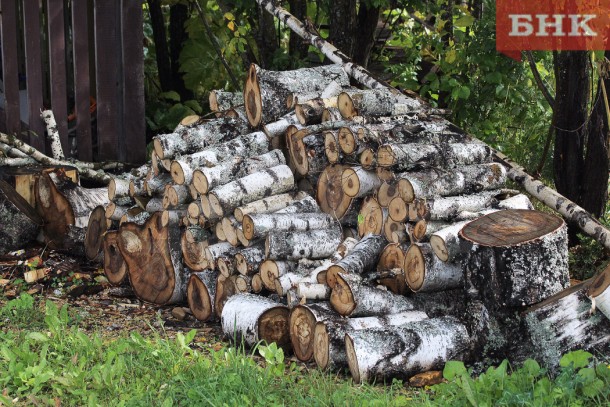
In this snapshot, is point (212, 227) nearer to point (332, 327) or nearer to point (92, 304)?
point (92, 304)

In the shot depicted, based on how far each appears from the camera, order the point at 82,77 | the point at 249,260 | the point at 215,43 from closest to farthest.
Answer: the point at 249,260 < the point at 82,77 < the point at 215,43

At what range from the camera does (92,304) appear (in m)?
7.23

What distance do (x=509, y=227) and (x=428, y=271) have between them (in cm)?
59

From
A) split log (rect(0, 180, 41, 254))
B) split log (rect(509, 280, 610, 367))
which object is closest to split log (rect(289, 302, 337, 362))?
split log (rect(509, 280, 610, 367))

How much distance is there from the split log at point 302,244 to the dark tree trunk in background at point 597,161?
8.02ft

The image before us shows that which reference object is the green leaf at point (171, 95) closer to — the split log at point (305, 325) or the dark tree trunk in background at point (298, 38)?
the dark tree trunk in background at point (298, 38)

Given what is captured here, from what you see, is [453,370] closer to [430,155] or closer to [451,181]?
[451,181]

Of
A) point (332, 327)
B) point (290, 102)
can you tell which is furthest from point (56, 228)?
point (332, 327)

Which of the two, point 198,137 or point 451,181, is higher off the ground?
point 198,137

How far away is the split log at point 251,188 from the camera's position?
6855mm

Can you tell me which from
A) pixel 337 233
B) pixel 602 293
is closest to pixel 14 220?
pixel 337 233

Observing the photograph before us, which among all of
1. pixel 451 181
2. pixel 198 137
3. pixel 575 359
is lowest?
pixel 575 359

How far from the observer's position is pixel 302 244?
6.56m

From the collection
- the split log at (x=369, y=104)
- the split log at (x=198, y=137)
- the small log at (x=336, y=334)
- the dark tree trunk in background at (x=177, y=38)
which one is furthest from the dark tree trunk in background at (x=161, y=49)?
the small log at (x=336, y=334)
